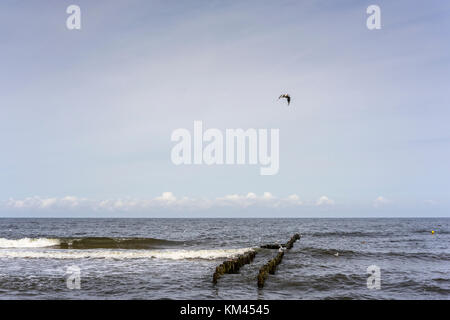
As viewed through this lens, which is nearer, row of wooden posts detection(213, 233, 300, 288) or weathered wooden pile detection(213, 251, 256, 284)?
row of wooden posts detection(213, 233, 300, 288)

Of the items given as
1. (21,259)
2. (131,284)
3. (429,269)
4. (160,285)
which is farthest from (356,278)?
(21,259)

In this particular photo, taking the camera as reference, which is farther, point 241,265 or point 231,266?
point 241,265

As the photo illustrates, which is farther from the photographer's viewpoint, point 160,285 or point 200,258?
point 200,258

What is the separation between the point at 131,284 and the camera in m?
19.3

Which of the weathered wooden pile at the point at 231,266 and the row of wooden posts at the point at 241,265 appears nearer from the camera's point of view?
the row of wooden posts at the point at 241,265

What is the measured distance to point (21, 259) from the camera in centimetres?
2947

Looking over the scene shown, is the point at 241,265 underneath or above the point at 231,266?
underneath

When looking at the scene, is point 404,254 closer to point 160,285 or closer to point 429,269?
point 429,269
